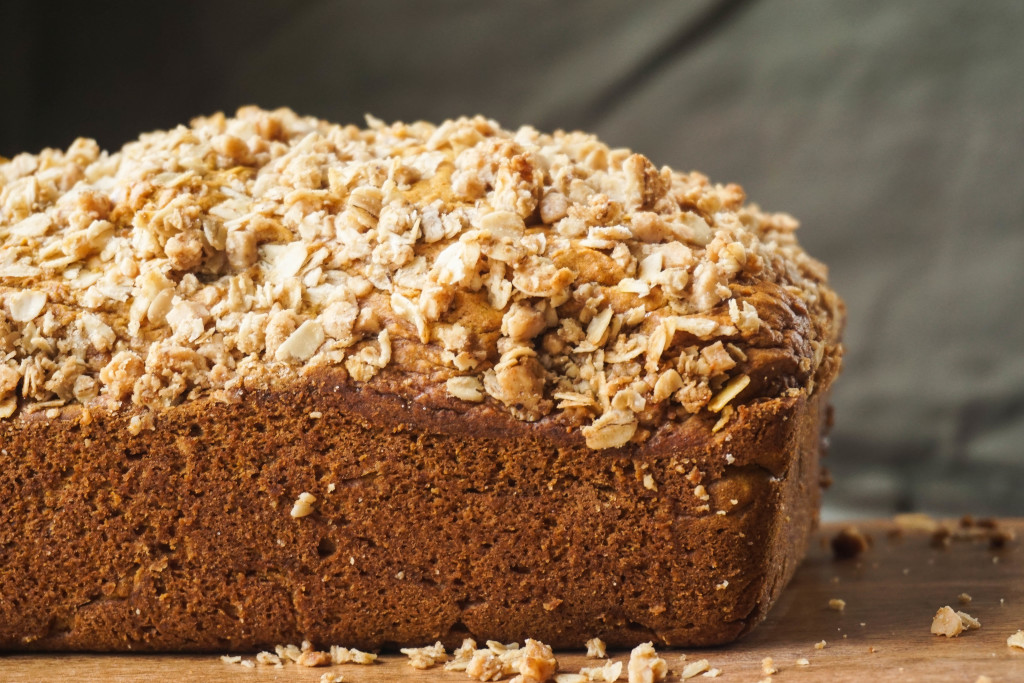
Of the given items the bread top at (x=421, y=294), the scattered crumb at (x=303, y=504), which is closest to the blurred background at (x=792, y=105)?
the bread top at (x=421, y=294)

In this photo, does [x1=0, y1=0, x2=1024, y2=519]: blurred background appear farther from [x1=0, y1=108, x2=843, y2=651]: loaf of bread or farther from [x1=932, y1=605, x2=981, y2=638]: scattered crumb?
[x1=932, y1=605, x2=981, y2=638]: scattered crumb

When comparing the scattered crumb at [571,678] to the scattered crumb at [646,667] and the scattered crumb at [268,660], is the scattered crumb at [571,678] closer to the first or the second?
the scattered crumb at [646,667]

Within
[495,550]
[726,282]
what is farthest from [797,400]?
[495,550]

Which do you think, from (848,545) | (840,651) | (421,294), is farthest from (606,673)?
(848,545)

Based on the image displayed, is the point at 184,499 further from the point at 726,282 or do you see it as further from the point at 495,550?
the point at 726,282

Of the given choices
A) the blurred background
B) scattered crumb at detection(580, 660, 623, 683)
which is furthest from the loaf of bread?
the blurred background
